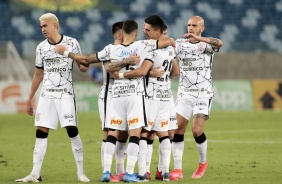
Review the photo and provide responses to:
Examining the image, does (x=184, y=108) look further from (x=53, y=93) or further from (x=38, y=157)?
(x=38, y=157)

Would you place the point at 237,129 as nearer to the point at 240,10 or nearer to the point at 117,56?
the point at 117,56

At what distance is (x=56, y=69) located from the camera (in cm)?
1141

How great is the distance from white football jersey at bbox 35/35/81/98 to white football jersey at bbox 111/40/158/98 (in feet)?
2.91

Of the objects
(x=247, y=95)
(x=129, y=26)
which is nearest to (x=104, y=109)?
(x=129, y=26)

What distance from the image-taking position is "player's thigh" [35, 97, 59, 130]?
11.4 m

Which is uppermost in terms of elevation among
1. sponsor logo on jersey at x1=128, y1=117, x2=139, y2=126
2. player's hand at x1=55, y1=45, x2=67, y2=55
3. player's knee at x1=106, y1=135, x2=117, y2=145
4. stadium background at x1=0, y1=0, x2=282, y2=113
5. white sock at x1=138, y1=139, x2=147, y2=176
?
stadium background at x1=0, y1=0, x2=282, y2=113

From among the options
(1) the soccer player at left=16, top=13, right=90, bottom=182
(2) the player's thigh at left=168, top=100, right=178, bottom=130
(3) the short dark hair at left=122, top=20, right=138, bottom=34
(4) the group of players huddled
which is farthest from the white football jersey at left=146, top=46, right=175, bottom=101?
(1) the soccer player at left=16, top=13, right=90, bottom=182

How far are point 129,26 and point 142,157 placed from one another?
1.76 m

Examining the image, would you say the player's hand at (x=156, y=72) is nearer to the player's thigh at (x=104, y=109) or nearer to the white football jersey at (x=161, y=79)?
the white football jersey at (x=161, y=79)

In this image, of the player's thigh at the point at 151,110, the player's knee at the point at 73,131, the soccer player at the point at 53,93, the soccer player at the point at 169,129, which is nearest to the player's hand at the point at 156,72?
the soccer player at the point at 169,129

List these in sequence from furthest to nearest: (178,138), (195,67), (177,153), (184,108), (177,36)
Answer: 1. (177,36)
2. (184,108)
3. (195,67)
4. (178,138)
5. (177,153)

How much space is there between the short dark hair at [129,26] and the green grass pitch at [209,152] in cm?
208

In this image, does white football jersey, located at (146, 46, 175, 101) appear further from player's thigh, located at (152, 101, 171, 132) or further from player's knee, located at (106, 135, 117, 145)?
player's knee, located at (106, 135, 117, 145)

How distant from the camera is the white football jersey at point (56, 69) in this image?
1141 cm
